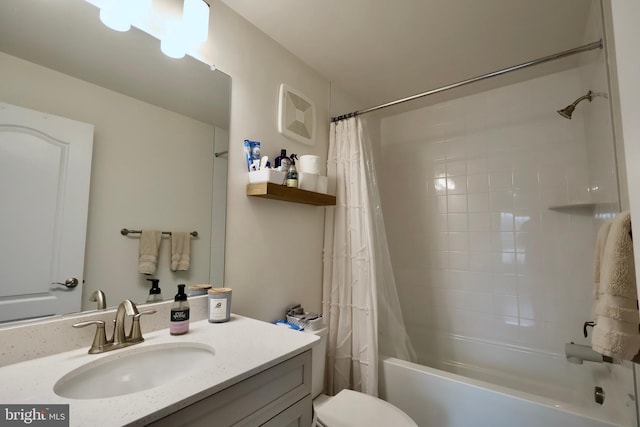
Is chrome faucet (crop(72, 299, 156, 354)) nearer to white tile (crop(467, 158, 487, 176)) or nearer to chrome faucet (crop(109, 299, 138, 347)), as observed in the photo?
chrome faucet (crop(109, 299, 138, 347))

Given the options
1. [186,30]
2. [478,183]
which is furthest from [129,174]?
[478,183]

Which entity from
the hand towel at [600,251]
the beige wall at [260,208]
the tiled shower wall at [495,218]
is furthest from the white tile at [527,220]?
the beige wall at [260,208]

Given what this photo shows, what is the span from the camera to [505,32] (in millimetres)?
1541

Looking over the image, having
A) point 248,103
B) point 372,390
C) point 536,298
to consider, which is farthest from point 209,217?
point 536,298

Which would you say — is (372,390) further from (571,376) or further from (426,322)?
(571,376)

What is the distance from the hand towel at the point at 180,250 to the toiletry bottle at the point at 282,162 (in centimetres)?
58

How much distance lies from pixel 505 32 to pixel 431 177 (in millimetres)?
1093

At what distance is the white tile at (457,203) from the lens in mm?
2213

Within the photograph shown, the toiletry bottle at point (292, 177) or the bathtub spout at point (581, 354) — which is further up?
the toiletry bottle at point (292, 177)

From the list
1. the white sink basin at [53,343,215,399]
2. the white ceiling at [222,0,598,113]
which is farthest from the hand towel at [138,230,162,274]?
the white ceiling at [222,0,598,113]

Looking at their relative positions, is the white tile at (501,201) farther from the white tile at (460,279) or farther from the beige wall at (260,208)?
the beige wall at (260,208)

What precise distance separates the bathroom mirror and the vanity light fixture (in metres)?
0.06

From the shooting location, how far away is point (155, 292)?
1091 millimetres

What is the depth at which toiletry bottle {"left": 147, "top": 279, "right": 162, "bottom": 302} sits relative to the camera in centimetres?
108
